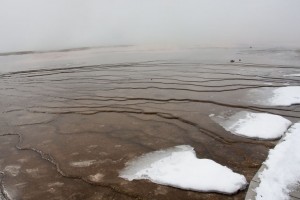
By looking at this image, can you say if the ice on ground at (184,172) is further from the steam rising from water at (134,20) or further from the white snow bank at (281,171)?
the steam rising from water at (134,20)

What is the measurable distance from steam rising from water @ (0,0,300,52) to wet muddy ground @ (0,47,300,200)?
14296mm

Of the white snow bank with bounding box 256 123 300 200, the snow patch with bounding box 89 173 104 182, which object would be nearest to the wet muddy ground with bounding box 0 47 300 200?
the snow patch with bounding box 89 173 104 182

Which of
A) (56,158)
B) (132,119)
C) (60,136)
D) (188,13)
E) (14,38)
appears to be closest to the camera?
(56,158)

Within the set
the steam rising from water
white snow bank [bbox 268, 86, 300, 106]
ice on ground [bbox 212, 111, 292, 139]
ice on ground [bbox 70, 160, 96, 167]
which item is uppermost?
the steam rising from water

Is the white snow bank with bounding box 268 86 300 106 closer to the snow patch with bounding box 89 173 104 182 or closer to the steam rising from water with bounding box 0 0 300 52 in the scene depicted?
Answer: the snow patch with bounding box 89 173 104 182

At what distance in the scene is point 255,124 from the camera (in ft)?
13.9

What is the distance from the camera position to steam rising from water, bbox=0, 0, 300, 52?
78.1 feet

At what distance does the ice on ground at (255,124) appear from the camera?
3.90 meters

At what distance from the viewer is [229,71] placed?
28.1ft

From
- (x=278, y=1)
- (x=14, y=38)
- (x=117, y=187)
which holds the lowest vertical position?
(x=117, y=187)

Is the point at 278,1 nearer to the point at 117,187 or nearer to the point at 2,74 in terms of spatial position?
the point at 2,74

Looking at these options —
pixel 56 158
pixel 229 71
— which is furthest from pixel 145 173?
pixel 229 71

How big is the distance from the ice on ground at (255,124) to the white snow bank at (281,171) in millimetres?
258

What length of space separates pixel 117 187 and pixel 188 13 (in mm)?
35506
